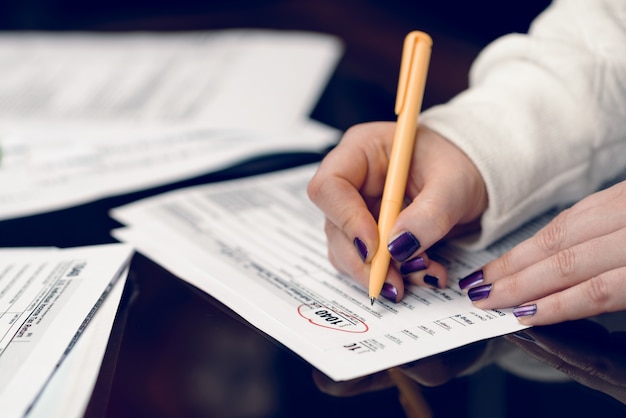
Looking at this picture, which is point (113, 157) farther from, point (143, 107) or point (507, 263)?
point (507, 263)

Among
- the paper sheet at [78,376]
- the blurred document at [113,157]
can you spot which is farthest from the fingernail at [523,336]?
the blurred document at [113,157]

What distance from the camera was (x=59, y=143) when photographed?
83 cm

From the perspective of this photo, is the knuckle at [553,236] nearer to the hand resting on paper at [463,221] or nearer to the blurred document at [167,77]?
the hand resting on paper at [463,221]

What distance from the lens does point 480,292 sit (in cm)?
47

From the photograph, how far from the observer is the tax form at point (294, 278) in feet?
1.41

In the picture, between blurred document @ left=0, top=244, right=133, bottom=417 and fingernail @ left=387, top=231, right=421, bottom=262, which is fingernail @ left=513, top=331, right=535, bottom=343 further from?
blurred document @ left=0, top=244, right=133, bottom=417

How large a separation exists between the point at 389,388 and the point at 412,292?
114 mm

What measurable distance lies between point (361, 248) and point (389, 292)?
0.12 ft

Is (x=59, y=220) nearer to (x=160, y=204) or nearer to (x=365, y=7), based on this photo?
(x=160, y=204)

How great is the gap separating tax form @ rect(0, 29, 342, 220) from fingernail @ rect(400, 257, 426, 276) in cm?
32

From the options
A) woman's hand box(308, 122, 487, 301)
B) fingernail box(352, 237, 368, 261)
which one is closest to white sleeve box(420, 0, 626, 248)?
woman's hand box(308, 122, 487, 301)

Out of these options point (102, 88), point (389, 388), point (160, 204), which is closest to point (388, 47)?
point (102, 88)

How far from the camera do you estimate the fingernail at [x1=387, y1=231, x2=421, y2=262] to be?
1.52 feet

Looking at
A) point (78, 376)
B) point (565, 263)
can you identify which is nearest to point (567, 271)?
point (565, 263)
